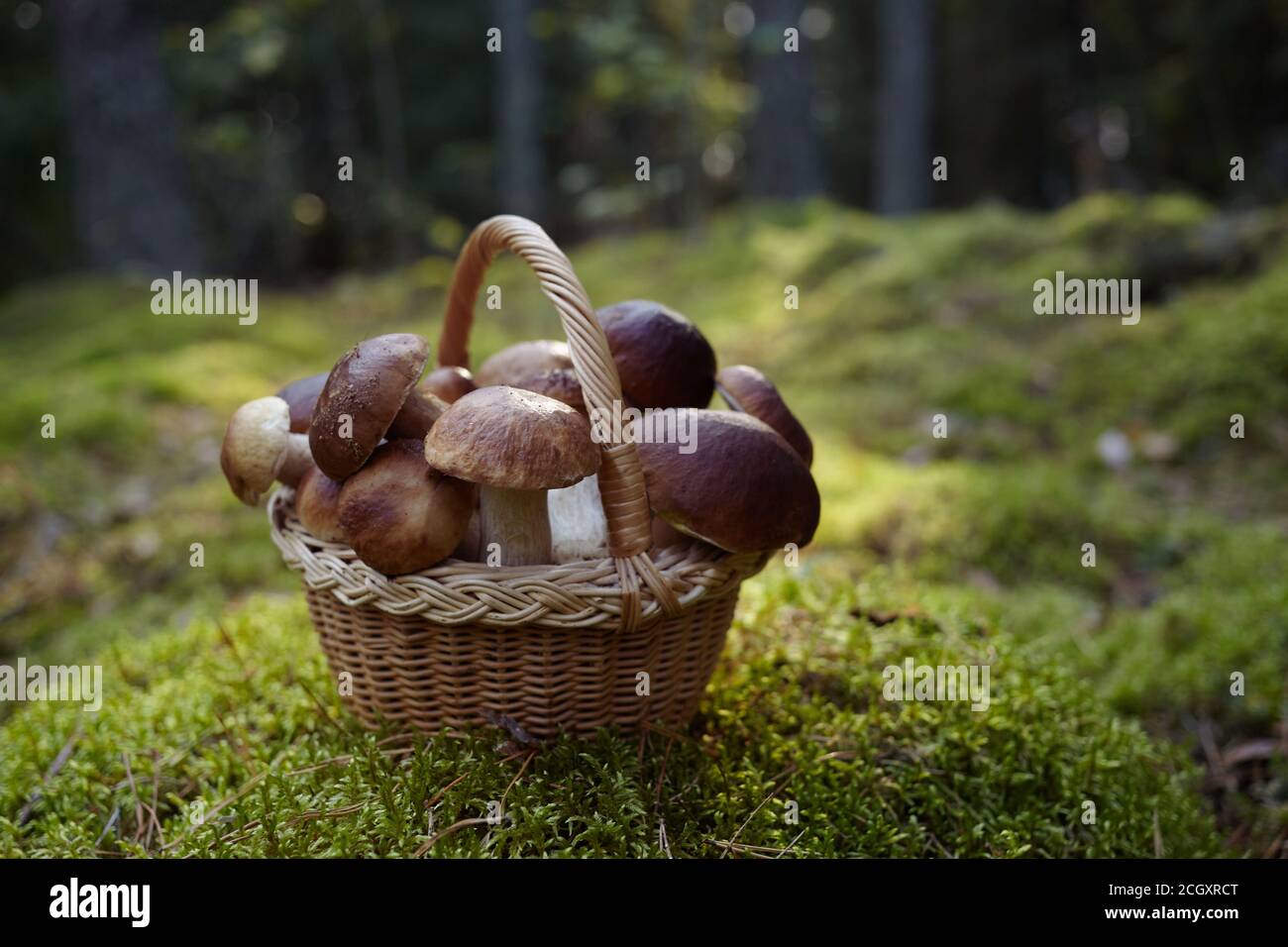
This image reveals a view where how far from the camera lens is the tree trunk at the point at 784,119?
1052 cm

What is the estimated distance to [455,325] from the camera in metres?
2.44

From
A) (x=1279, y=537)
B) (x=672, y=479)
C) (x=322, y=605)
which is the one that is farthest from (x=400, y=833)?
(x=1279, y=537)

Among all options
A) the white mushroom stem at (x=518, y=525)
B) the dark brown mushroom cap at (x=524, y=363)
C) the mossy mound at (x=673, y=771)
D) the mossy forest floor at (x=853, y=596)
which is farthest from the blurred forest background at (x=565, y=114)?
the white mushroom stem at (x=518, y=525)

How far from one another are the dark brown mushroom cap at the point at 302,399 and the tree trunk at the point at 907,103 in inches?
422

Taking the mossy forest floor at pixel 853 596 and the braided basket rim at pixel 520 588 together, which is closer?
the braided basket rim at pixel 520 588

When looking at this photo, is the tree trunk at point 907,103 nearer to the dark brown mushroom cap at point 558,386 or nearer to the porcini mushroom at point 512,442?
the dark brown mushroom cap at point 558,386

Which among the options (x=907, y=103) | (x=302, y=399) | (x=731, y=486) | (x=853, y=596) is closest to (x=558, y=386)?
(x=731, y=486)

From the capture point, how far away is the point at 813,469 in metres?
4.44

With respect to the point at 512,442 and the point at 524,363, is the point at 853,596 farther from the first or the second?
the point at 512,442

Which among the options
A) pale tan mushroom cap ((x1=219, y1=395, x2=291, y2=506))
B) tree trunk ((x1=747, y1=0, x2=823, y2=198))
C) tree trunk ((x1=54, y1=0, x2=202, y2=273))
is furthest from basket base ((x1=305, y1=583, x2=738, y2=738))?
tree trunk ((x1=747, y1=0, x2=823, y2=198))

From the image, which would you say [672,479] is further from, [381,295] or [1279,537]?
[381,295]

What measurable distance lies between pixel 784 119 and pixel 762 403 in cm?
961
